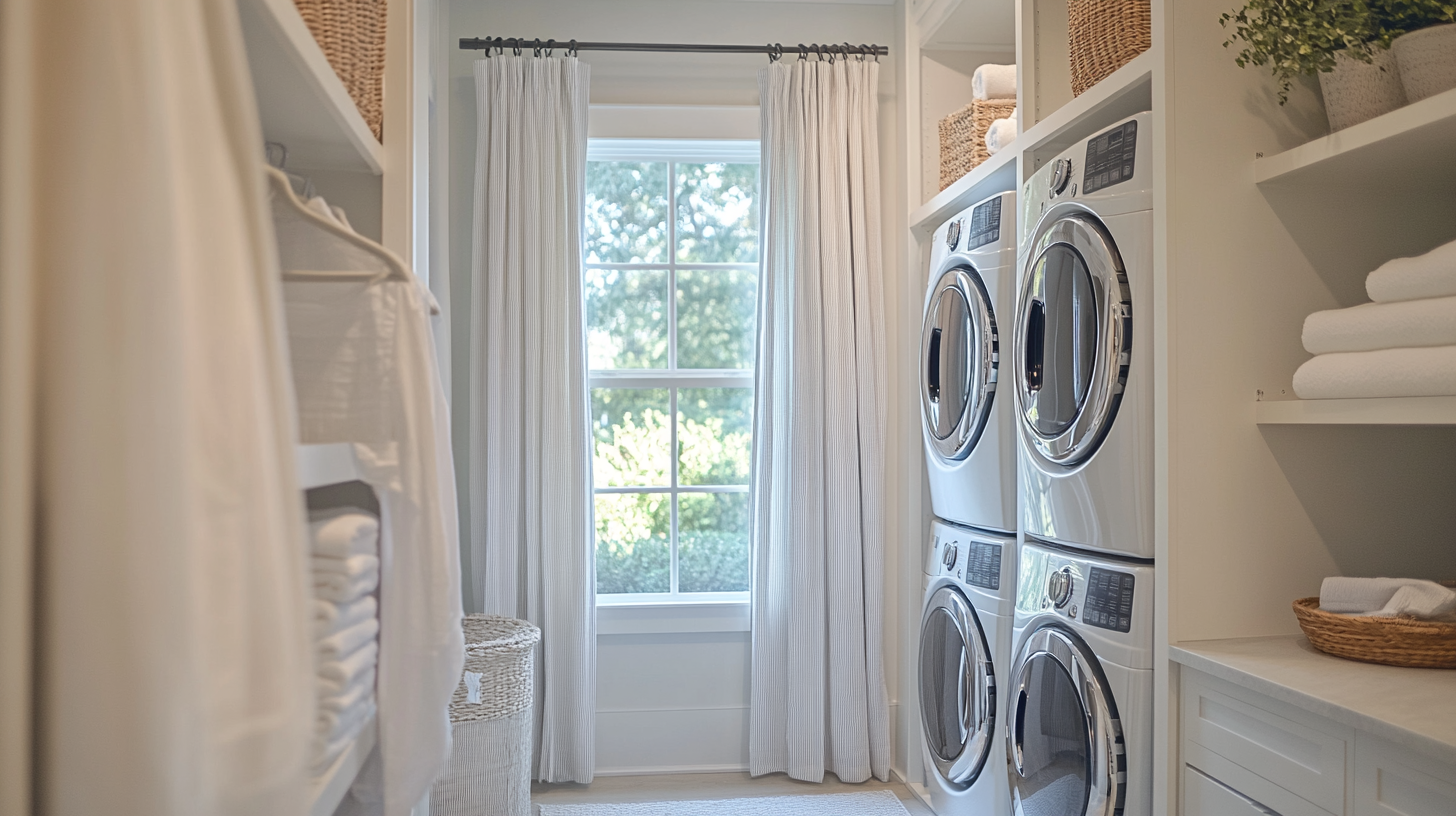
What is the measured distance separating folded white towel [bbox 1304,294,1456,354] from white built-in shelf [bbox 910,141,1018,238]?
0.99 m

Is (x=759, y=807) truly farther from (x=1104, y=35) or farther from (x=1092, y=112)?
(x=1104, y=35)

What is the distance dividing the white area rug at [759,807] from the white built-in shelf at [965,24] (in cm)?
240

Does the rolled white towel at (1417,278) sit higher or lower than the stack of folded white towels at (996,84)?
lower

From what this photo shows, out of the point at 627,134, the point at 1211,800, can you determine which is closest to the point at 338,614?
the point at 1211,800

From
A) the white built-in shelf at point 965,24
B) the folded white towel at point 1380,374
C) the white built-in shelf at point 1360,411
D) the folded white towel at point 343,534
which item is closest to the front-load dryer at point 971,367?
the white built-in shelf at point 965,24

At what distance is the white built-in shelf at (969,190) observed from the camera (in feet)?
8.07

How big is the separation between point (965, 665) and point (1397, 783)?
4.51ft

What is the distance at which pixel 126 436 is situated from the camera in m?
0.41

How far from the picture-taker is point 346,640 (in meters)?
0.93

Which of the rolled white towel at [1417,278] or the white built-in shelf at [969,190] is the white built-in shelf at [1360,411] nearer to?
the rolled white towel at [1417,278]

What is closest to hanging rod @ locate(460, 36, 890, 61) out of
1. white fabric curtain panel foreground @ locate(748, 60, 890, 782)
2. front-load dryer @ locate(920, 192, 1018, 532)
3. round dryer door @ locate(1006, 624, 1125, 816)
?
white fabric curtain panel foreground @ locate(748, 60, 890, 782)

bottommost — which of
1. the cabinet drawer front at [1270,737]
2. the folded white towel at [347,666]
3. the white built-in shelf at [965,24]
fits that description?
the cabinet drawer front at [1270,737]

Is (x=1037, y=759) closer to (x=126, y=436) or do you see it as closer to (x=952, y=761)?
(x=952, y=761)

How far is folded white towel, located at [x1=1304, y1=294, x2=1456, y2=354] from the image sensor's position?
Result: 1.33 m
